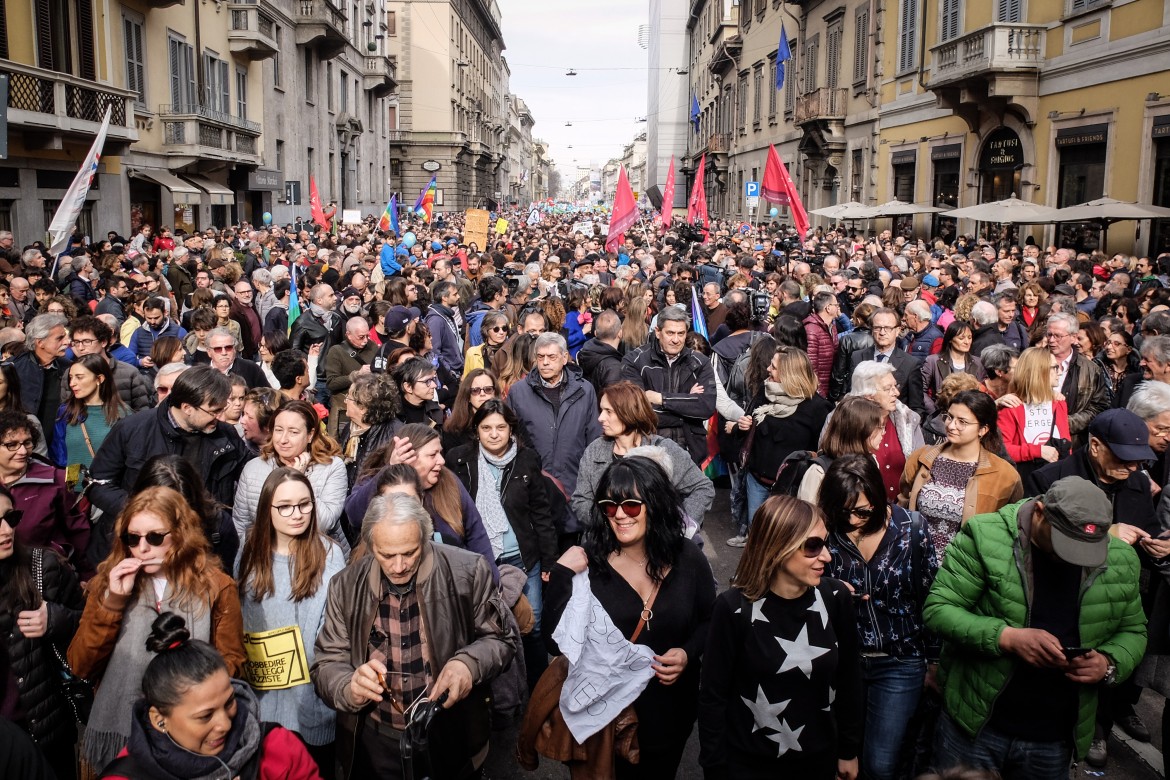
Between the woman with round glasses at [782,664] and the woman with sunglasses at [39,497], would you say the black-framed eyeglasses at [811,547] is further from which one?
the woman with sunglasses at [39,497]

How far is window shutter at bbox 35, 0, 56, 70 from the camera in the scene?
1920 centimetres

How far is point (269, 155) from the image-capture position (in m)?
Answer: 33.7

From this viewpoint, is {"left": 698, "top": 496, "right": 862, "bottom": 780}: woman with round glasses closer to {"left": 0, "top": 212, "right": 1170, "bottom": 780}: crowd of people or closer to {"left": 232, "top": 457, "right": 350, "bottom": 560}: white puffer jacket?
{"left": 0, "top": 212, "right": 1170, "bottom": 780}: crowd of people

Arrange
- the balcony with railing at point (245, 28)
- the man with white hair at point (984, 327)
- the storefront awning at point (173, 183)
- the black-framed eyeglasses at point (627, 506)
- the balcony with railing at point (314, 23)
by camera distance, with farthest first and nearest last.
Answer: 1. the balcony with railing at point (314, 23)
2. the balcony with railing at point (245, 28)
3. the storefront awning at point (173, 183)
4. the man with white hair at point (984, 327)
5. the black-framed eyeglasses at point (627, 506)

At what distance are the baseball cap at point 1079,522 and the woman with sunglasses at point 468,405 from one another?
2908 mm

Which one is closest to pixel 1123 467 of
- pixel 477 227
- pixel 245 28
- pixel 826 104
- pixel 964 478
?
pixel 964 478

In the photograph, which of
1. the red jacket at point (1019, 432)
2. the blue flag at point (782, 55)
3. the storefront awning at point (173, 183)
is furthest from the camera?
the blue flag at point (782, 55)

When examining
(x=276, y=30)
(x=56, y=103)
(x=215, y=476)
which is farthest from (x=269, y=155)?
(x=215, y=476)

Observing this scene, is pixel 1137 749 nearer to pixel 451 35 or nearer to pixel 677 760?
pixel 677 760

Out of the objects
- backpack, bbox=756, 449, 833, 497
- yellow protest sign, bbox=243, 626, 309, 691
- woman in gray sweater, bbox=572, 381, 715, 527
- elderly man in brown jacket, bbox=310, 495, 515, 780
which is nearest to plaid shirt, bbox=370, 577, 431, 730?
elderly man in brown jacket, bbox=310, 495, 515, 780

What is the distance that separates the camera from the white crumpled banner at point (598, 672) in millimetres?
3480

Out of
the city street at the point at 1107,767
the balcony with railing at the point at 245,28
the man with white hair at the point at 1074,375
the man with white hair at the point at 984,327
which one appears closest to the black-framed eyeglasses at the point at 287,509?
the city street at the point at 1107,767

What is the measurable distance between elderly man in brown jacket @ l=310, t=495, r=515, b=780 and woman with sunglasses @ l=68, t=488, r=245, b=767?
1.50ft

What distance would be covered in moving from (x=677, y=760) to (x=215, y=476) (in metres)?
2.83
